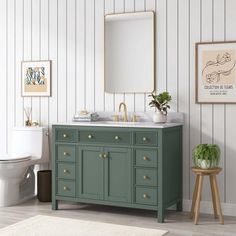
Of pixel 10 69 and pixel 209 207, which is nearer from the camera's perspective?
pixel 209 207

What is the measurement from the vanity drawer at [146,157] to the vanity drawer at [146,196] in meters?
0.21

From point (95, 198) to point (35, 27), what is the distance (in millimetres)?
1987

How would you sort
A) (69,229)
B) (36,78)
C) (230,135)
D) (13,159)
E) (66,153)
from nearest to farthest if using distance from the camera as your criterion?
(69,229), (230,135), (66,153), (13,159), (36,78)

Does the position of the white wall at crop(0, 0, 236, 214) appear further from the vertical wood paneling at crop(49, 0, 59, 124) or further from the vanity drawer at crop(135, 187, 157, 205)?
the vanity drawer at crop(135, 187, 157, 205)

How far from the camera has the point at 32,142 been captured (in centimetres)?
498

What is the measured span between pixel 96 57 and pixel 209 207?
1816 mm

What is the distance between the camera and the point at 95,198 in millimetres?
4367

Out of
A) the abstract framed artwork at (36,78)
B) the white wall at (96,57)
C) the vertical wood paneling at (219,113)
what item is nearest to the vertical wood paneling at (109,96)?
the white wall at (96,57)

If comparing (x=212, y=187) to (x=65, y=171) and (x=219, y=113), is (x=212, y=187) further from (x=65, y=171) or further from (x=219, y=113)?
(x=65, y=171)

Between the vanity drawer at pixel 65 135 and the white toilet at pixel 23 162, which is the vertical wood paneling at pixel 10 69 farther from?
the vanity drawer at pixel 65 135

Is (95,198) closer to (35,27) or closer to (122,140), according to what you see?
(122,140)

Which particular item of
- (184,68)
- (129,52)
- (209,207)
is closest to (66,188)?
(209,207)

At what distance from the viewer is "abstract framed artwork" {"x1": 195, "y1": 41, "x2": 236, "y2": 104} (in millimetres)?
4359

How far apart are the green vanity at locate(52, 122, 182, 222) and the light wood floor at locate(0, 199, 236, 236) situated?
120 millimetres
